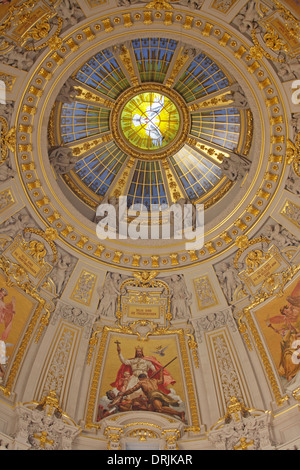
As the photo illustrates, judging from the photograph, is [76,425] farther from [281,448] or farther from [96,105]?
[96,105]

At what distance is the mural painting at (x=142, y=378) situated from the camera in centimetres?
1437

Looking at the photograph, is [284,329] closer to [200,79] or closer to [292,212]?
[292,212]

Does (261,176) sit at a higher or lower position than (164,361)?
higher

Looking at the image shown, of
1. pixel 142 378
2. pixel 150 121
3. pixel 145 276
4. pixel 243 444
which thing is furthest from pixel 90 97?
pixel 243 444

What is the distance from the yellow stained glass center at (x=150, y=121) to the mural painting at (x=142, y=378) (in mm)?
7287

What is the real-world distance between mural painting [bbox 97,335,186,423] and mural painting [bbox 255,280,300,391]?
302cm

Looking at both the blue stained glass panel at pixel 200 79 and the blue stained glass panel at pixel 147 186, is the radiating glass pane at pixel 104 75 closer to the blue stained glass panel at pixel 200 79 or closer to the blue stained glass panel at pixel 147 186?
the blue stained glass panel at pixel 200 79

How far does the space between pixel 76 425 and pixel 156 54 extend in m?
12.0

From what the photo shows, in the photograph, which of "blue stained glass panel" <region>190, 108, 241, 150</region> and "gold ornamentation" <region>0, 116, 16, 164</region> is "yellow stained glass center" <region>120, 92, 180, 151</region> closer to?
"blue stained glass panel" <region>190, 108, 241, 150</region>

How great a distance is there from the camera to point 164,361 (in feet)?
50.6

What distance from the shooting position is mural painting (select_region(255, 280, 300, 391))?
45.5 ft

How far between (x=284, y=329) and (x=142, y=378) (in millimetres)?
4666

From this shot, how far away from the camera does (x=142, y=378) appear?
49.3ft
